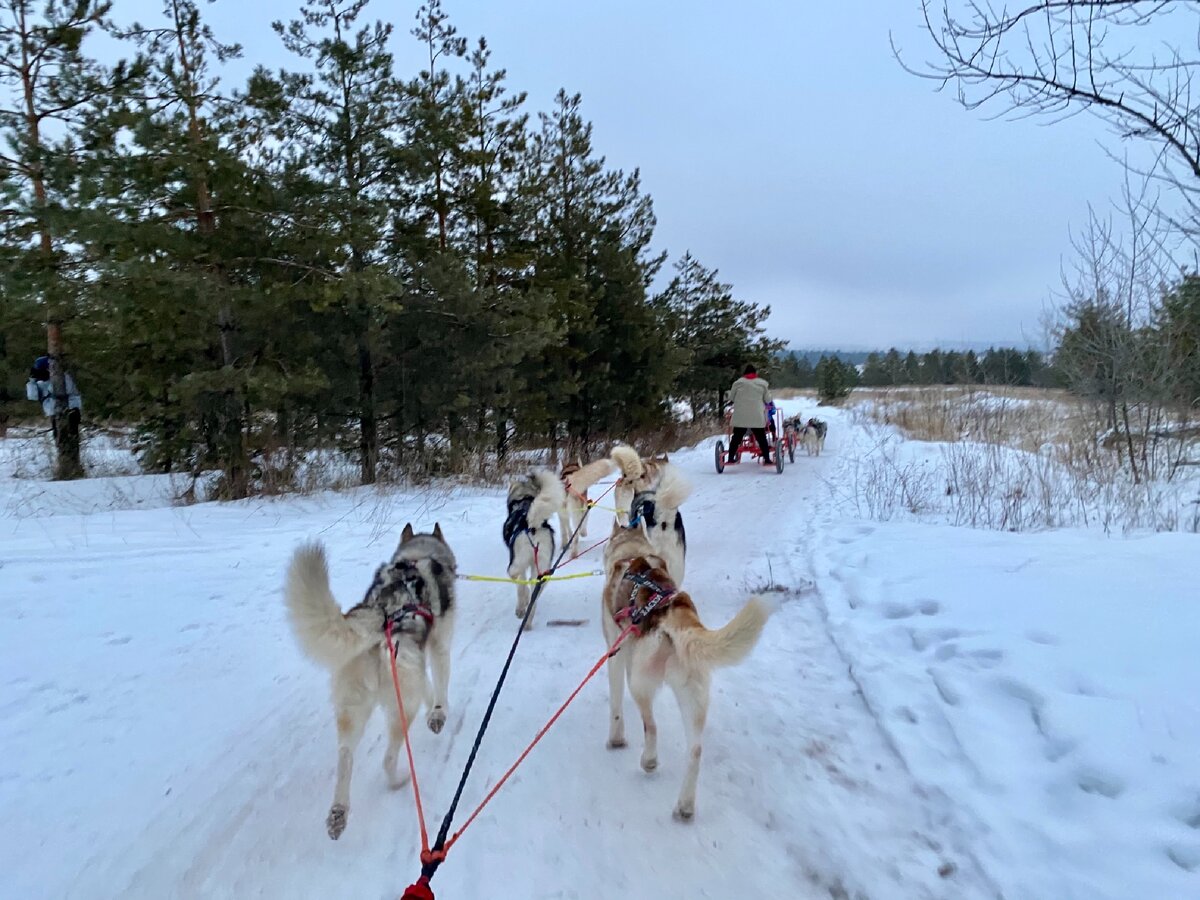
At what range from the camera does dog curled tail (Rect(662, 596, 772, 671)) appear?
2588 millimetres

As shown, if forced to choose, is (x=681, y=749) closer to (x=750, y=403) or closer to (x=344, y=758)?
(x=344, y=758)

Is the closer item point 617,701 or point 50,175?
point 617,701

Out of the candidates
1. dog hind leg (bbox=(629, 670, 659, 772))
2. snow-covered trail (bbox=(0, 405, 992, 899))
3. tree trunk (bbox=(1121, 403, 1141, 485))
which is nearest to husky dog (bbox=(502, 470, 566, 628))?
snow-covered trail (bbox=(0, 405, 992, 899))

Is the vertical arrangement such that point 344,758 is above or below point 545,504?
below

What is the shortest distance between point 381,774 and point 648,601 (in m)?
1.56

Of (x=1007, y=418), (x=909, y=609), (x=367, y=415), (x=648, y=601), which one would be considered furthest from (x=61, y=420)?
(x=1007, y=418)

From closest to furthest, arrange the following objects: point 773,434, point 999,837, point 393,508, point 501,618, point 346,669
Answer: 1. point 999,837
2. point 346,669
3. point 501,618
4. point 393,508
5. point 773,434

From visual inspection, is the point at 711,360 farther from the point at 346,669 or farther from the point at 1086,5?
the point at 346,669

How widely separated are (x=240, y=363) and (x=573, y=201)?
890 cm

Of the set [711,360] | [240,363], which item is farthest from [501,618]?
[711,360]

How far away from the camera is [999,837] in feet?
7.95

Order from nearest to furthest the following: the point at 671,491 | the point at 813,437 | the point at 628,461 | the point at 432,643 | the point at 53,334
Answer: the point at 432,643
the point at 671,491
the point at 628,461
the point at 53,334
the point at 813,437

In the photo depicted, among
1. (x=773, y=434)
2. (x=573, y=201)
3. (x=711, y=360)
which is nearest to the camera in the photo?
(x=773, y=434)

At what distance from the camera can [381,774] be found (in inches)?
121
